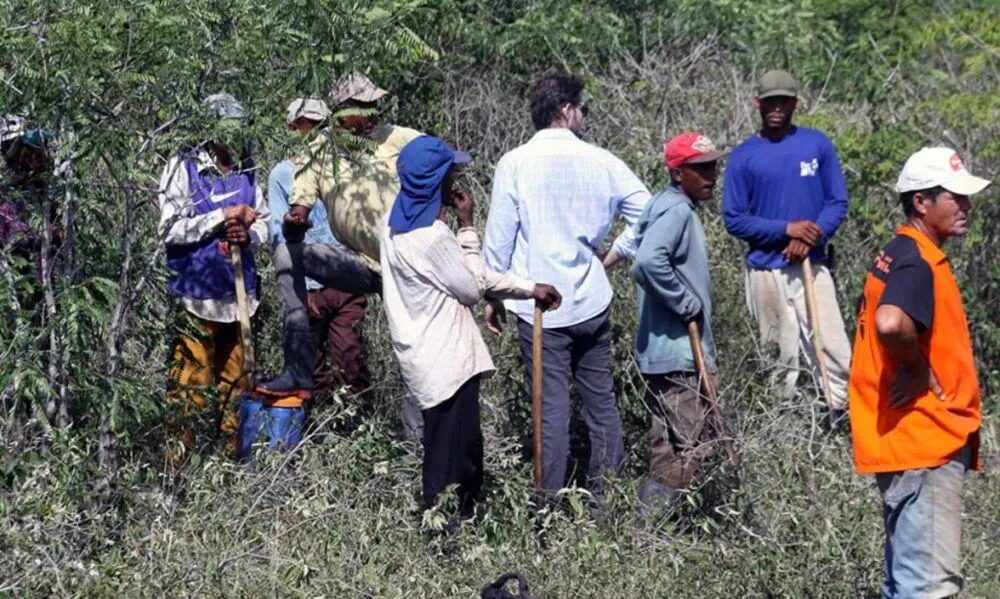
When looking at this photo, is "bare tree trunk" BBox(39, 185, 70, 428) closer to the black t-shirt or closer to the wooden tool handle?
the wooden tool handle

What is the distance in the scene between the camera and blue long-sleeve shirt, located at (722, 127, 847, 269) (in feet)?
27.8

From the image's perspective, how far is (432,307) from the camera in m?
6.49

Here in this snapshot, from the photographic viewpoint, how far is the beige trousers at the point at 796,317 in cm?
850

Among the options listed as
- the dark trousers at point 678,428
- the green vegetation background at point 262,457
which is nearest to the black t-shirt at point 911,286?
the green vegetation background at point 262,457

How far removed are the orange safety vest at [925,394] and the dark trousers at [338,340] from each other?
3.17 m

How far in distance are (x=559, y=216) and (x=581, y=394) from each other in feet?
2.70

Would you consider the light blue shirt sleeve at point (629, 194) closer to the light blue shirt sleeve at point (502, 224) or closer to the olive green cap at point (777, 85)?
the light blue shirt sleeve at point (502, 224)

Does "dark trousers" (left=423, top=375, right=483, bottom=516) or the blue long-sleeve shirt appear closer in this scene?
"dark trousers" (left=423, top=375, right=483, bottom=516)

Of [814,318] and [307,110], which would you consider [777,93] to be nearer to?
[814,318]

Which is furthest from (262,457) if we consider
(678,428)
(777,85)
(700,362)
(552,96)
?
(777,85)

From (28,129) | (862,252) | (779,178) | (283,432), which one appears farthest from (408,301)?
(862,252)

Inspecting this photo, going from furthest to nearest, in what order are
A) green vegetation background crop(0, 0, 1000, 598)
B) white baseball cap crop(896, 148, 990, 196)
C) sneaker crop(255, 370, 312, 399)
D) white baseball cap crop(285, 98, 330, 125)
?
sneaker crop(255, 370, 312, 399), white baseball cap crop(285, 98, 330, 125), green vegetation background crop(0, 0, 1000, 598), white baseball cap crop(896, 148, 990, 196)

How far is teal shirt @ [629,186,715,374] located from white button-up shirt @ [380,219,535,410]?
2.56ft

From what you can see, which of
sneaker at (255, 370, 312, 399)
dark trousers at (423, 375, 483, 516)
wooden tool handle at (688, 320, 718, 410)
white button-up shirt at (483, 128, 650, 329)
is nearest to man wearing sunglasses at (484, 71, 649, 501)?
white button-up shirt at (483, 128, 650, 329)
